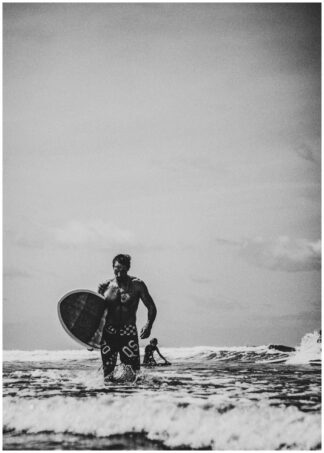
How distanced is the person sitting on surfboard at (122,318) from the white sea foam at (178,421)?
0.43 meters

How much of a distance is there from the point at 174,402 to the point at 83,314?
1293 mm

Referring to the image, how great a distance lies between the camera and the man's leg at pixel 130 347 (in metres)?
6.43

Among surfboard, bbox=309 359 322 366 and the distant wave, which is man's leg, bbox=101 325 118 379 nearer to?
the distant wave

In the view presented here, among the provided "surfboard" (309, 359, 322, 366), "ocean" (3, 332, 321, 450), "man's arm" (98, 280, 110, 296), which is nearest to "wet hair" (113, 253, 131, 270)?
"man's arm" (98, 280, 110, 296)

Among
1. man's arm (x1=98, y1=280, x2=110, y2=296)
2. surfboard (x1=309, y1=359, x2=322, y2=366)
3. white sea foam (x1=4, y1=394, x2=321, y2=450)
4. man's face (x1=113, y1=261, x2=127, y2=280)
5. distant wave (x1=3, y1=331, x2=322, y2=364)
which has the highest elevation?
man's face (x1=113, y1=261, x2=127, y2=280)

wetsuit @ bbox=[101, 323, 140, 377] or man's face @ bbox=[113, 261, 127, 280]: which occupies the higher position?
man's face @ bbox=[113, 261, 127, 280]

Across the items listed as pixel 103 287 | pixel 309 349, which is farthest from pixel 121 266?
pixel 309 349

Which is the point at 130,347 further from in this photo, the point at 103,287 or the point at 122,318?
the point at 103,287

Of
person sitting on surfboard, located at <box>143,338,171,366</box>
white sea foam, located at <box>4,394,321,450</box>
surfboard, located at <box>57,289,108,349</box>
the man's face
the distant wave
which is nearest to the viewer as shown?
white sea foam, located at <box>4,394,321,450</box>

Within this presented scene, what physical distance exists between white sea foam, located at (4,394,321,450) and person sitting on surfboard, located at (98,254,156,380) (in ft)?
1.42

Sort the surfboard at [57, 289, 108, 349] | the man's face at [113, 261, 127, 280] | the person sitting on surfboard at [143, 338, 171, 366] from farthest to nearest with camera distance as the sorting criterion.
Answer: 1. the person sitting on surfboard at [143, 338, 171, 366]
2. the man's face at [113, 261, 127, 280]
3. the surfboard at [57, 289, 108, 349]

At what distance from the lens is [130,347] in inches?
254

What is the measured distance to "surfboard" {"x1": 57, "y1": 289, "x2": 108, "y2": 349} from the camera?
252 inches

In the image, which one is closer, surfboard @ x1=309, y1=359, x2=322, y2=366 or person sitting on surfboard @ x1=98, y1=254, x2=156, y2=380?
person sitting on surfboard @ x1=98, y1=254, x2=156, y2=380
